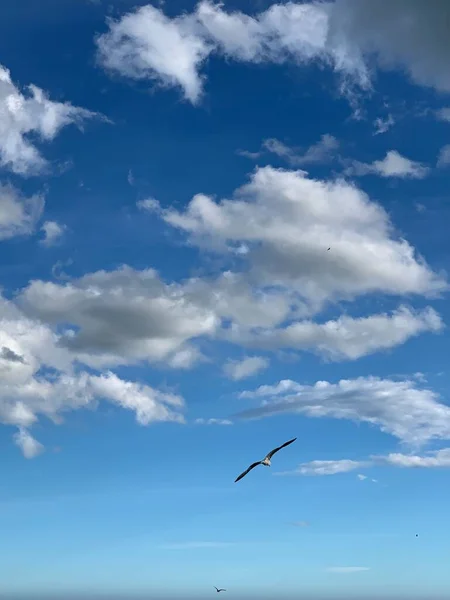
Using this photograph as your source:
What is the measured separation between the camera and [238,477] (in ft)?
445

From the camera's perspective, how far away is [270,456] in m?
150

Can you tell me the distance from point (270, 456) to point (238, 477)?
1616 cm

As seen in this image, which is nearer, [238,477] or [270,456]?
[238,477]
